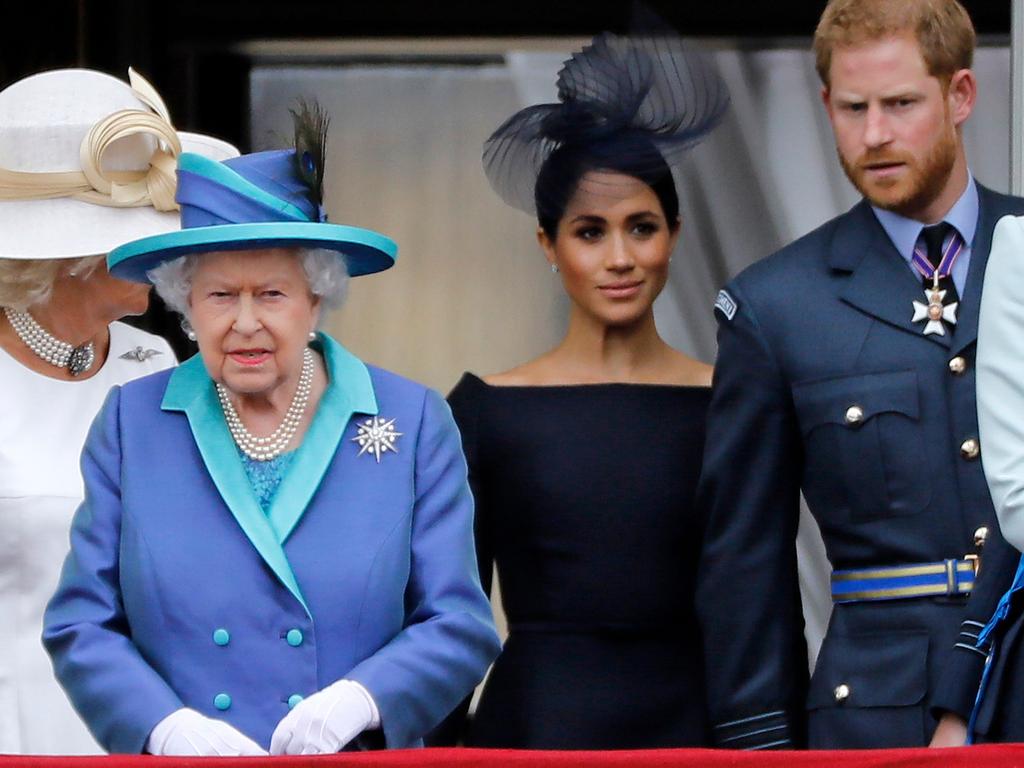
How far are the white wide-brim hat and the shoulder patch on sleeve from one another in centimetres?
86

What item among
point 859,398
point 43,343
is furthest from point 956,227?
point 43,343

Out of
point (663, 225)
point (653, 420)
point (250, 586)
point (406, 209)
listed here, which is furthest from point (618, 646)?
point (406, 209)

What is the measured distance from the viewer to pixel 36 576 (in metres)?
3.50

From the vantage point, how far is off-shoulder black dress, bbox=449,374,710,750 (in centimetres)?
369

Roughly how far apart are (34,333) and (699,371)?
113 centimetres

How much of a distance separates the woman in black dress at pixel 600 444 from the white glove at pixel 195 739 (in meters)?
1.00

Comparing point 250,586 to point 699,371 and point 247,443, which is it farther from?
point 699,371

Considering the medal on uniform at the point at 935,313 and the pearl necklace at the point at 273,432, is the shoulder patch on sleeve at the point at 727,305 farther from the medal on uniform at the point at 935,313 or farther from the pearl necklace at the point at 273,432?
the pearl necklace at the point at 273,432

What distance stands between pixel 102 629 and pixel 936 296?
132 centimetres

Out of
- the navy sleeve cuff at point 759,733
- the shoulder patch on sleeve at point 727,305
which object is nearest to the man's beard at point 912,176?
the shoulder patch on sleeve at point 727,305

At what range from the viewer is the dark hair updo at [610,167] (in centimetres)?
386

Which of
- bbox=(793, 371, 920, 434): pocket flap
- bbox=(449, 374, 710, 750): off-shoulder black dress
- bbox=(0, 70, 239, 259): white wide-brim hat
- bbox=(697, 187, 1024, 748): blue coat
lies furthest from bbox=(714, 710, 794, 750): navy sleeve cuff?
bbox=(0, 70, 239, 259): white wide-brim hat

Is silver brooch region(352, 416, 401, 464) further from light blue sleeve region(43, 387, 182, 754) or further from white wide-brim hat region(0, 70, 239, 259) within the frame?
white wide-brim hat region(0, 70, 239, 259)

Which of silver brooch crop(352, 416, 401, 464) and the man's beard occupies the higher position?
the man's beard
